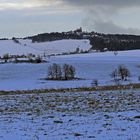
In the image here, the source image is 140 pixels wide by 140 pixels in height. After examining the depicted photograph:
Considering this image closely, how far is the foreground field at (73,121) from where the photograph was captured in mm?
16719

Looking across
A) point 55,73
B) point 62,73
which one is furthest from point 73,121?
point 62,73

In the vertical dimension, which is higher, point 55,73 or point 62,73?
point 55,73

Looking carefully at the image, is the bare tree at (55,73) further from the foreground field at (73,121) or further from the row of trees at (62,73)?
the foreground field at (73,121)

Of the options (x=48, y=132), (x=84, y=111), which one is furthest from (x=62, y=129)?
(x=84, y=111)

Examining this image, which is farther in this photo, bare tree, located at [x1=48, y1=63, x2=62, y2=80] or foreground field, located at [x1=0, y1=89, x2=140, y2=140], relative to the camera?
bare tree, located at [x1=48, y1=63, x2=62, y2=80]

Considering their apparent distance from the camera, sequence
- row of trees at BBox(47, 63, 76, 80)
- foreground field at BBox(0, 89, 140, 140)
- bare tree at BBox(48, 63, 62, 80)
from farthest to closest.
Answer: bare tree at BBox(48, 63, 62, 80) < row of trees at BBox(47, 63, 76, 80) < foreground field at BBox(0, 89, 140, 140)

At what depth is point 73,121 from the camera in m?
20.9

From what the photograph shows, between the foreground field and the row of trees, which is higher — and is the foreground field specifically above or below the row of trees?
above

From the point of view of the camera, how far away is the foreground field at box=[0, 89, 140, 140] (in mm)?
16719

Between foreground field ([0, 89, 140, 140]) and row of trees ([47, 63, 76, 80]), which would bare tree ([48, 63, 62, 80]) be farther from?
foreground field ([0, 89, 140, 140])

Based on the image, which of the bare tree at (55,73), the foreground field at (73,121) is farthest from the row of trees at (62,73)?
the foreground field at (73,121)

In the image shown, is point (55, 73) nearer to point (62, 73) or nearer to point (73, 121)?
point (62, 73)

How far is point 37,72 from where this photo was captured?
390ft

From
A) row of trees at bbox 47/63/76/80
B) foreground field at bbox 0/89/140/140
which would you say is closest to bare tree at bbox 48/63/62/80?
row of trees at bbox 47/63/76/80
